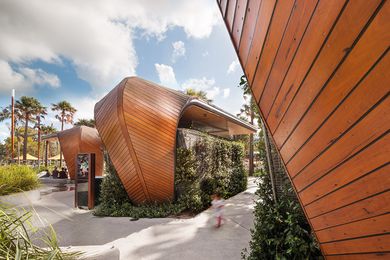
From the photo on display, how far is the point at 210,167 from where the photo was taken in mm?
8539

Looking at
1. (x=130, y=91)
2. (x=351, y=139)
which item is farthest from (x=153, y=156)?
(x=351, y=139)

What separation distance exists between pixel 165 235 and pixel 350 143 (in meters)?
4.50

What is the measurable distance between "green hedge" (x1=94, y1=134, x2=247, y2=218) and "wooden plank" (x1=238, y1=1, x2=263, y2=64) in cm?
561

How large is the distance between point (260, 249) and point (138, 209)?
15.4 feet

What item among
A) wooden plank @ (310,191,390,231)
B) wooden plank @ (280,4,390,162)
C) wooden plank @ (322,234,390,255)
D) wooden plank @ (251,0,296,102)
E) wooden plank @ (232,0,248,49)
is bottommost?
wooden plank @ (322,234,390,255)

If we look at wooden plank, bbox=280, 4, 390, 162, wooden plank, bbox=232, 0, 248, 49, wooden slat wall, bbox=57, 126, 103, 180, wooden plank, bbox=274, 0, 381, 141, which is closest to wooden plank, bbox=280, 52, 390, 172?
wooden plank, bbox=280, 4, 390, 162

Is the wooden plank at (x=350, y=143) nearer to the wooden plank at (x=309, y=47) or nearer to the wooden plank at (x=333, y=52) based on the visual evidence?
the wooden plank at (x=333, y=52)

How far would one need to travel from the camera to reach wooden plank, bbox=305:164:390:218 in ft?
3.41

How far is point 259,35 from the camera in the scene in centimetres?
144

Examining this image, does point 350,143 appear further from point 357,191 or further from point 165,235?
point 165,235

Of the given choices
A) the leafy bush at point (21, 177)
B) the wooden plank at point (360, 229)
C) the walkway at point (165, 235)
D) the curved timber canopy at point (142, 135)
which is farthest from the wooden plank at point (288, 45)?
the leafy bush at point (21, 177)

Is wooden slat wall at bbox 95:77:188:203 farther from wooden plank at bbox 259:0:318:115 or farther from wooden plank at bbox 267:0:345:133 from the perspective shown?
wooden plank at bbox 267:0:345:133

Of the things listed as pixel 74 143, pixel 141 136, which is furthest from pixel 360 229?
pixel 74 143

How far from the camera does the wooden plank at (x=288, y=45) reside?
103cm
